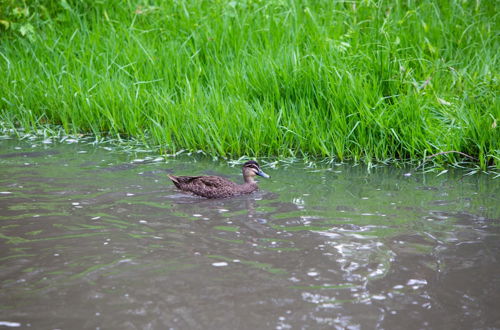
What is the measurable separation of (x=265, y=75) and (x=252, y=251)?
456cm

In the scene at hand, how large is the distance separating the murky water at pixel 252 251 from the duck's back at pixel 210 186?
0.11m

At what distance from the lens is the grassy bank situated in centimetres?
888

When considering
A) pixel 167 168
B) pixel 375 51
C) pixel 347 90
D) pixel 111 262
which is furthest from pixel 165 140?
pixel 111 262

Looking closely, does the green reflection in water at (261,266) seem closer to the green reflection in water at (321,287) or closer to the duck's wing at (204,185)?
the green reflection in water at (321,287)

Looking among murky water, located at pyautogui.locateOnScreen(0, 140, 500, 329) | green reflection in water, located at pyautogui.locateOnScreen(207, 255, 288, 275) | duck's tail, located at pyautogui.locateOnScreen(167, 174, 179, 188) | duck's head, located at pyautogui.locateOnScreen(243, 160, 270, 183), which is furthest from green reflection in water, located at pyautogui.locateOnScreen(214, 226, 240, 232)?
duck's head, located at pyautogui.locateOnScreen(243, 160, 270, 183)

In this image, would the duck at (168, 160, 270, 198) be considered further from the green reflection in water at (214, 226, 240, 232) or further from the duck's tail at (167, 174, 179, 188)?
the green reflection in water at (214, 226, 240, 232)

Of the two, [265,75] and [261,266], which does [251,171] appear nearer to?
[265,75]

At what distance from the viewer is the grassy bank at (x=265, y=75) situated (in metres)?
8.88

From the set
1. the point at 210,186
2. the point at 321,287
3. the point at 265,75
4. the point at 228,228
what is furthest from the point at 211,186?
the point at 265,75

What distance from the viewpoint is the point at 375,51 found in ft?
31.3

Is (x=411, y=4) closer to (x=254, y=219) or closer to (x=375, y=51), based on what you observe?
(x=375, y=51)

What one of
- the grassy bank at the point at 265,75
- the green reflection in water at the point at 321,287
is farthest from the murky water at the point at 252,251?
the grassy bank at the point at 265,75

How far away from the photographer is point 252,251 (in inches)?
220

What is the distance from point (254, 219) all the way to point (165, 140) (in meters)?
3.15
